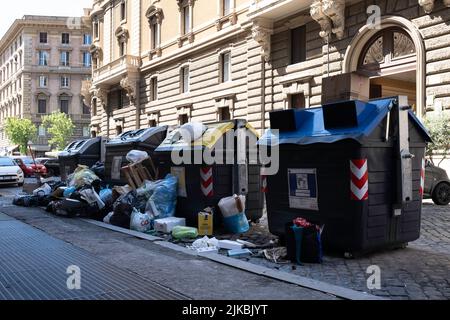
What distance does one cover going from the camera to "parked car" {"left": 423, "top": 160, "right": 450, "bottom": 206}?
1184 cm

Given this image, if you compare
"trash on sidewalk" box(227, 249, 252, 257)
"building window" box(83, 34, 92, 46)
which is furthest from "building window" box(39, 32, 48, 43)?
"trash on sidewalk" box(227, 249, 252, 257)

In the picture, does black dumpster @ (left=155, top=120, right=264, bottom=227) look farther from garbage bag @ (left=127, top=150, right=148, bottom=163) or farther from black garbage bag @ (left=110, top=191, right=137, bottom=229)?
garbage bag @ (left=127, top=150, right=148, bottom=163)

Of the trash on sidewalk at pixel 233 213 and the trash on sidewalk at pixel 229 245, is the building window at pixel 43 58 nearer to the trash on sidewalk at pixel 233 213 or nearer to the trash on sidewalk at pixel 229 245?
Result: the trash on sidewalk at pixel 233 213

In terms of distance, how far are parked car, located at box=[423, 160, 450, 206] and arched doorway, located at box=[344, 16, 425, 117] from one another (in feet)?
10.3

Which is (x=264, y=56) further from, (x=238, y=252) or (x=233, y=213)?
(x=238, y=252)

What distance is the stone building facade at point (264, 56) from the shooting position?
48.0 ft

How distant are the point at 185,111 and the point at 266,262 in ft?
73.1

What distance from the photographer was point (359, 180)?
18.7 feet

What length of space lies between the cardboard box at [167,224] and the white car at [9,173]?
13.5 meters

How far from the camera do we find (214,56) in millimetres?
24844

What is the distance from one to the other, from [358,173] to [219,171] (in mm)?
3214

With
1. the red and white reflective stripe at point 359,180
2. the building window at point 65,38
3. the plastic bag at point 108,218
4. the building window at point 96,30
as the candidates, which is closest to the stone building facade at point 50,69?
the building window at point 65,38
